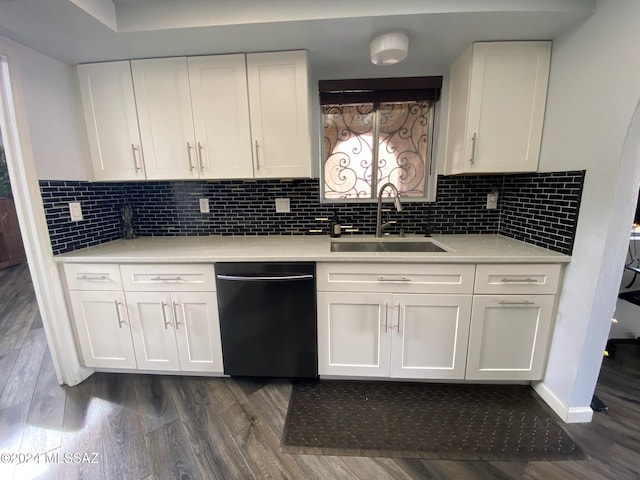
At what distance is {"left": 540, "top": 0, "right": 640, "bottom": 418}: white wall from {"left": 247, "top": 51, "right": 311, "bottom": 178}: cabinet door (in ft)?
4.87

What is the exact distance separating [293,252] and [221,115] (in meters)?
1.04

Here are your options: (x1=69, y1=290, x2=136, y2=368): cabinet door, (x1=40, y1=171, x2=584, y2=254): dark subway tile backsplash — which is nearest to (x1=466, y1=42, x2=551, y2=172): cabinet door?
(x1=40, y1=171, x2=584, y2=254): dark subway tile backsplash

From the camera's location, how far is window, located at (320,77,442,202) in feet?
6.48

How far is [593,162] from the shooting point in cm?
128

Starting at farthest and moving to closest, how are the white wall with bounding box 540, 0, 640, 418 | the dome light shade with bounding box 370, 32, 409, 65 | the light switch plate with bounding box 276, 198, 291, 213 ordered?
the light switch plate with bounding box 276, 198, 291, 213
the dome light shade with bounding box 370, 32, 409, 65
the white wall with bounding box 540, 0, 640, 418

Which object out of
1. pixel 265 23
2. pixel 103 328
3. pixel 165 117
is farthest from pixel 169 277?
pixel 265 23

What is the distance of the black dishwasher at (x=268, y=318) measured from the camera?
5.10ft

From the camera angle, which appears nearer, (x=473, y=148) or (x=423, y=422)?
(x=423, y=422)

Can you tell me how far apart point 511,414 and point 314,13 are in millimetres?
2471

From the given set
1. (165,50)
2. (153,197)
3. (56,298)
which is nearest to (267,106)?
(165,50)

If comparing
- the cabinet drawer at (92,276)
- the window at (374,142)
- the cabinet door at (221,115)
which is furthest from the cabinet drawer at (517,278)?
the cabinet drawer at (92,276)

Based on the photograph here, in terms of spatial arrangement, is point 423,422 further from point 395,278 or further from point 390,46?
point 390,46

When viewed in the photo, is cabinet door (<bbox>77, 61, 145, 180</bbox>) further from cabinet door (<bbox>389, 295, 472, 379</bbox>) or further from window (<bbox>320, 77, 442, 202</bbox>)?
cabinet door (<bbox>389, 295, 472, 379</bbox>)

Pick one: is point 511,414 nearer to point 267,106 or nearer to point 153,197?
point 267,106
